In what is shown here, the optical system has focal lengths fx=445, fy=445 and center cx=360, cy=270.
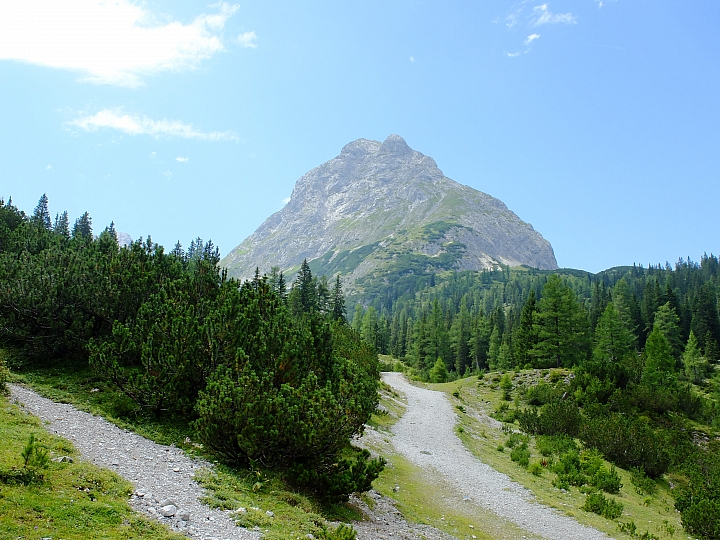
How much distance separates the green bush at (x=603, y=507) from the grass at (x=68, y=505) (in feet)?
52.8

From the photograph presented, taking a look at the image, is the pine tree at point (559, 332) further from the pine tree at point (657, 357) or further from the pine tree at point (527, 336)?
the pine tree at point (657, 357)

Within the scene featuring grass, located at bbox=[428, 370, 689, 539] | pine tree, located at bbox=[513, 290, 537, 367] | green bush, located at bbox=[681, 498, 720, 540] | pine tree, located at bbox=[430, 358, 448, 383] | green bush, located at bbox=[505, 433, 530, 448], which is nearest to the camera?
green bush, located at bbox=[681, 498, 720, 540]

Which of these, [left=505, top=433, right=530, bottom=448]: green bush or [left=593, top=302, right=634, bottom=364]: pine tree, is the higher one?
[left=593, top=302, right=634, bottom=364]: pine tree

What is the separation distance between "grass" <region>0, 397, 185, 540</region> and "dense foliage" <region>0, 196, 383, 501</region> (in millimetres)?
3435

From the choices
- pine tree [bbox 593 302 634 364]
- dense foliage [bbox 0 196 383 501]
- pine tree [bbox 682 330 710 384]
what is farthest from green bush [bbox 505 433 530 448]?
pine tree [bbox 682 330 710 384]

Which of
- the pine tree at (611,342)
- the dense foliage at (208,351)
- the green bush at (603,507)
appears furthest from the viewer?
the pine tree at (611,342)

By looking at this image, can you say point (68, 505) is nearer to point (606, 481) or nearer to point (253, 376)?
point (253, 376)

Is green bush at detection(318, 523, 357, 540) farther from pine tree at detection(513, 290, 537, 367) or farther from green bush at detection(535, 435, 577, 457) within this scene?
pine tree at detection(513, 290, 537, 367)

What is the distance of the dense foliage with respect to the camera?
12.4 m

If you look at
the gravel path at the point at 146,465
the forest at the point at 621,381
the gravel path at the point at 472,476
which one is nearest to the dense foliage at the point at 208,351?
the gravel path at the point at 146,465

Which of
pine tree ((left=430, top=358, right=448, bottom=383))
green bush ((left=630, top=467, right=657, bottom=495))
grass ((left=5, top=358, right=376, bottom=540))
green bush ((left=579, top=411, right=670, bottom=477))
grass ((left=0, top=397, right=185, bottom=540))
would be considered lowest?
pine tree ((left=430, top=358, right=448, bottom=383))

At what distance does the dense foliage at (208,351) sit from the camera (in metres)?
12.4

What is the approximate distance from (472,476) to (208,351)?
522 inches

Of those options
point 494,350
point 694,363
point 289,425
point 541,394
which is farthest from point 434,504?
point 494,350
